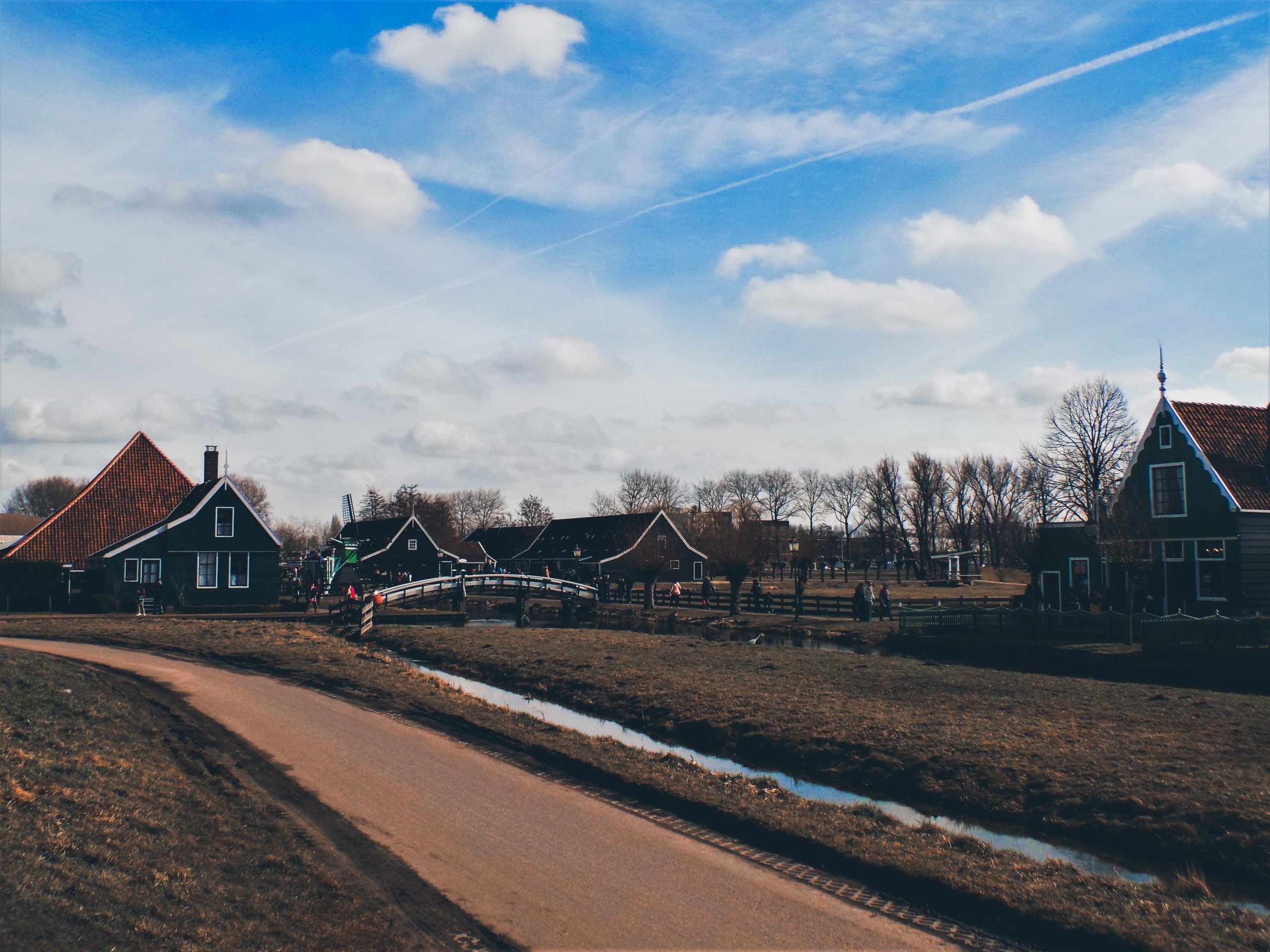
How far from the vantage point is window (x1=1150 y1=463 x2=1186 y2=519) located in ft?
108

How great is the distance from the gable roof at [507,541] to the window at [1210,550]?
6151cm

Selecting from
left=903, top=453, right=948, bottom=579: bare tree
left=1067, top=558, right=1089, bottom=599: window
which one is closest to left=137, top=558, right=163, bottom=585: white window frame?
left=1067, top=558, right=1089, bottom=599: window

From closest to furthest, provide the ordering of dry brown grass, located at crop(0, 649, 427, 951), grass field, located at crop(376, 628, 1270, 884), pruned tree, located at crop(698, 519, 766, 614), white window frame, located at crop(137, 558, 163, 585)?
dry brown grass, located at crop(0, 649, 427, 951), grass field, located at crop(376, 628, 1270, 884), white window frame, located at crop(137, 558, 163, 585), pruned tree, located at crop(698, 519, 766, 614)

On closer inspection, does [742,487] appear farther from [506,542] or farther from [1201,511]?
[1201,511]

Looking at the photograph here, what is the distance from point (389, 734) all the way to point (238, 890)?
7.77m

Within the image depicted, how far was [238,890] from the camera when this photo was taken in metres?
8.72

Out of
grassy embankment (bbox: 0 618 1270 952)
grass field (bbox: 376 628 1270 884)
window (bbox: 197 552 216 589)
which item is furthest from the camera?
window (bbox: 197 552 216 589)

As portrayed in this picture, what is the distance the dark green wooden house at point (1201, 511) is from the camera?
3102cm

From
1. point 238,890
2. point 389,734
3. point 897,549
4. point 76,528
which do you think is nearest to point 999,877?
point 238,890

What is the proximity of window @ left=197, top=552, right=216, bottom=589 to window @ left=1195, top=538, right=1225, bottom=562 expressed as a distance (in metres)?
42.0

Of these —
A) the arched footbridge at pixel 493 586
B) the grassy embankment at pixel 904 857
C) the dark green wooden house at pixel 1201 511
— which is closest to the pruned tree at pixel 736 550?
the arched footbridge at pixel 493 586

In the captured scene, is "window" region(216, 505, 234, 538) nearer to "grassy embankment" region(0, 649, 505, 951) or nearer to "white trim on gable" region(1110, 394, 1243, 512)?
"grassy embankment" region(0, 649, 505, 951)

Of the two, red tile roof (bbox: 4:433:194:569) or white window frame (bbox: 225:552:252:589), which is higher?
red tile roof (bbox: 4:433:194:569)

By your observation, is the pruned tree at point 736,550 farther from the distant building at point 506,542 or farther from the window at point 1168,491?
the distant building at point 506,542
